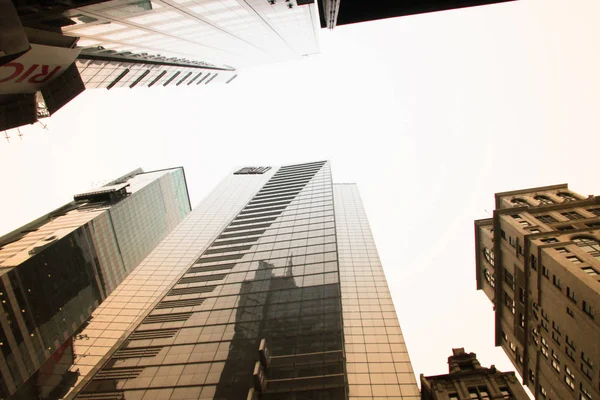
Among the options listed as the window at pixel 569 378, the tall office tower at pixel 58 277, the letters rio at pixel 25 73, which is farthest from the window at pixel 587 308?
the tall office tower at pixel 58 277

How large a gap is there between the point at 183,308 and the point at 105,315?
3568cm

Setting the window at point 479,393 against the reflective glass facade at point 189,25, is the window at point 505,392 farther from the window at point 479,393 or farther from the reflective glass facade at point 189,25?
the reflective glass facade at point 189,25

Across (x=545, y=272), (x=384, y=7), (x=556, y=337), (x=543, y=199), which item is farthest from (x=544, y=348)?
(x=384, y=7)

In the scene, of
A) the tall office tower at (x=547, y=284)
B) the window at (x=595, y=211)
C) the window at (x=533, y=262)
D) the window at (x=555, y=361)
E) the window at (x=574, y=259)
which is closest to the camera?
the tall office tower at (x=547, y=284)

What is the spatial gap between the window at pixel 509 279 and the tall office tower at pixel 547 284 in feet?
0.40

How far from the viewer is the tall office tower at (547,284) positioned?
36.5 metres

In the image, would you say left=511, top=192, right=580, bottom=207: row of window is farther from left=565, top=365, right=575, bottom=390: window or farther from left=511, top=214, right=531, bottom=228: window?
left=565, top=365, right=575, bottom=390: window

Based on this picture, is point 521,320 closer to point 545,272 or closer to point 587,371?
point 545,272

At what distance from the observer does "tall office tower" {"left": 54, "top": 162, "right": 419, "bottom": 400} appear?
29.8 m

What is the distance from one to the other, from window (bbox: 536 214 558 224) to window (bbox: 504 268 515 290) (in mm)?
8493

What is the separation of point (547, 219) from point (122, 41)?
54337 millimetres

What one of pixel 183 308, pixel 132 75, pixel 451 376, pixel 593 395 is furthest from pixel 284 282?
pixel 593 395

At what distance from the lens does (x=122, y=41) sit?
26359mm

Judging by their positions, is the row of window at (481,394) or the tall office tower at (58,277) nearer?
the row of window at (481,394)
